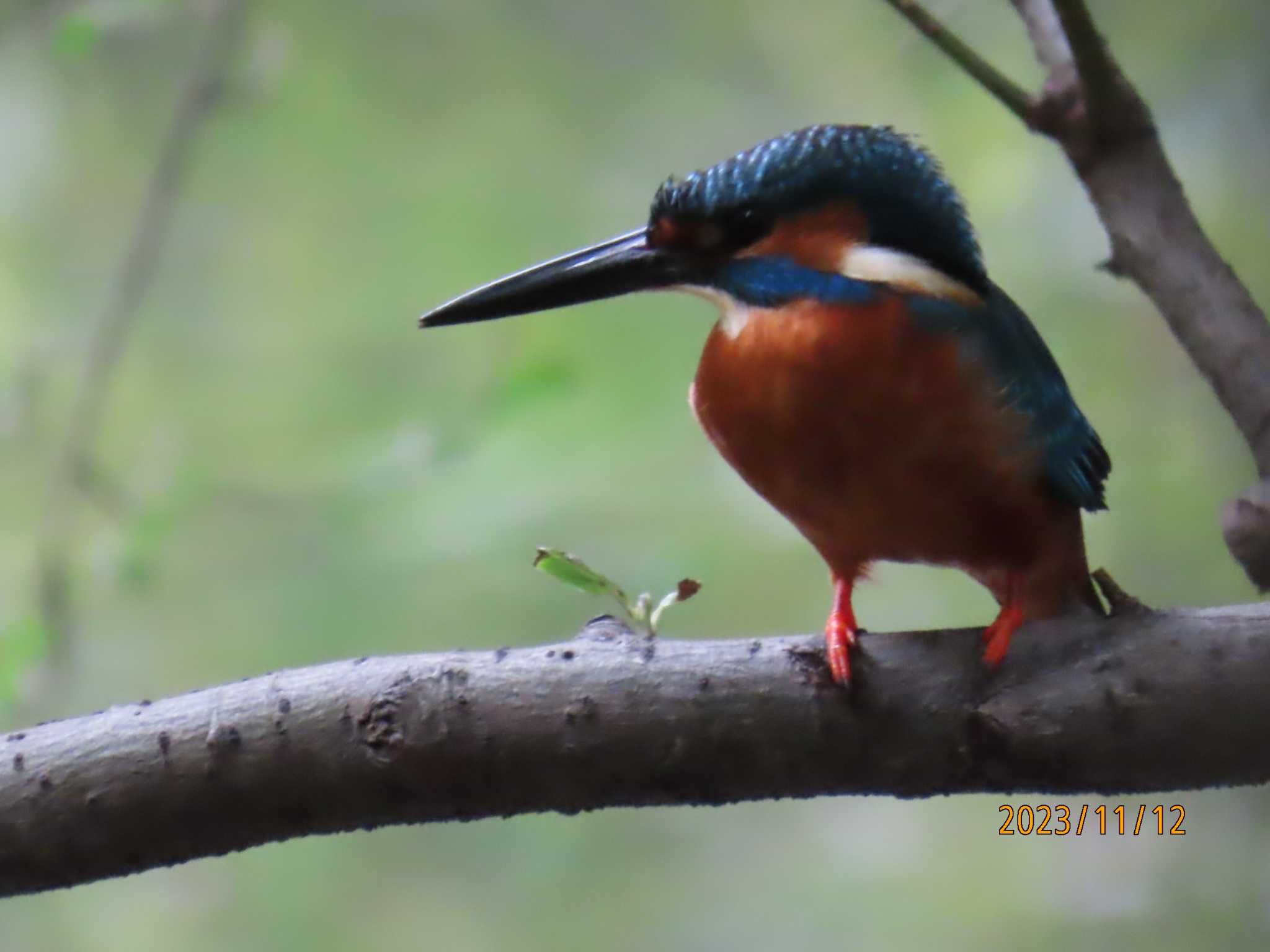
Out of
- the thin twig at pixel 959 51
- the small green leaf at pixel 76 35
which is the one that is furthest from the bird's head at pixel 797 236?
the small green leaf at pixel 76 35

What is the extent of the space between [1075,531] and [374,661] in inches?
19.2

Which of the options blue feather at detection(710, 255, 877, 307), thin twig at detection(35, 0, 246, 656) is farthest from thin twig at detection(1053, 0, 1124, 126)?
thin twig at detection(35, 0, 246, 656)

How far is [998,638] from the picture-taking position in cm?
82

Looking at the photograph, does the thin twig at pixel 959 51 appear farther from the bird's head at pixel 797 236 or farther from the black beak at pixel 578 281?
the black beak at pixel 578 281

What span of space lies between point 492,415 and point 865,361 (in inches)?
32.8

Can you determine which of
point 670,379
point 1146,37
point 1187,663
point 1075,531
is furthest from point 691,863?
point 1146,37

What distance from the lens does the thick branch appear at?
0.78m

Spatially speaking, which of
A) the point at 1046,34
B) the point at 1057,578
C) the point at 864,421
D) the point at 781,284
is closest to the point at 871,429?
the point at 864,421

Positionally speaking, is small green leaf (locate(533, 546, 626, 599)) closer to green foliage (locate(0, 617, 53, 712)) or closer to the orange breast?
the orange breast

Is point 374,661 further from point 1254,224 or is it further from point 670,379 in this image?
point 1254,224

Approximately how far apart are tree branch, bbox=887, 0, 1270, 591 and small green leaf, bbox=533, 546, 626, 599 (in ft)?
1.34

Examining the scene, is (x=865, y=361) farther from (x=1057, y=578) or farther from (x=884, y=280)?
(x=1057, y=578)

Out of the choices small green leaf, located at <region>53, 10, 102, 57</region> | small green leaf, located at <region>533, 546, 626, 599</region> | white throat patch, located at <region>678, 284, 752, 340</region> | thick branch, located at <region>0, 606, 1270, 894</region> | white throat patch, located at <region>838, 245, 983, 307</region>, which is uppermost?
small green leaf, located at <region>53, 10, 102, 57</region>

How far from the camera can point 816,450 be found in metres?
0.83
